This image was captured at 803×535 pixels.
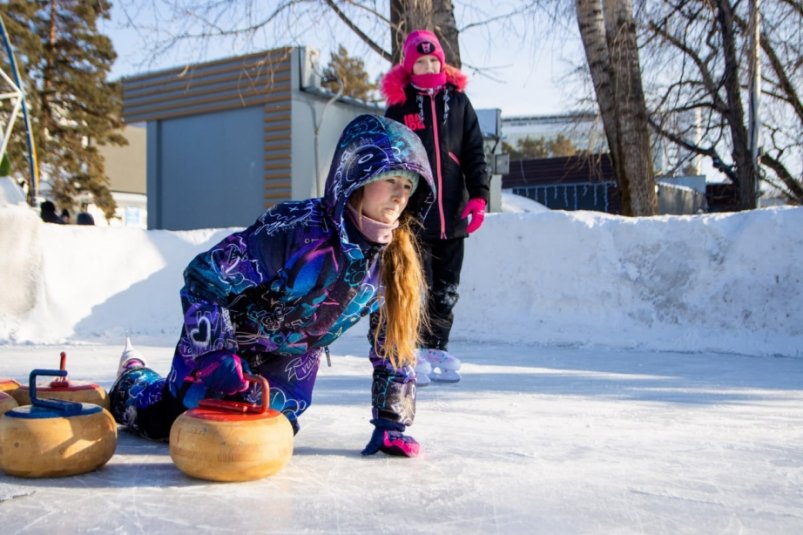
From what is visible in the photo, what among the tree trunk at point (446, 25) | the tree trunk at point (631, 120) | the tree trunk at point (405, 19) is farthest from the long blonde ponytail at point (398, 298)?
the tree trunk at point (446, 25)

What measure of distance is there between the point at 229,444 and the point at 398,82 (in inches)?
90.8

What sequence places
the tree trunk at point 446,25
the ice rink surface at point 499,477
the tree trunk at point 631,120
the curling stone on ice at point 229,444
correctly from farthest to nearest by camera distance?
the tree trunk at point 446,25
the tree trunk at point 631,120
the curling stone on ice at point 229,444
the ice rink surface at point 499,477

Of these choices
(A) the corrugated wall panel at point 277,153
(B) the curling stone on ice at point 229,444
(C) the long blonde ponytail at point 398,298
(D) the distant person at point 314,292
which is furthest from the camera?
(A) the corrugated wall panel at point 277,153

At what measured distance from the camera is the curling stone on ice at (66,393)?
2.11 meters

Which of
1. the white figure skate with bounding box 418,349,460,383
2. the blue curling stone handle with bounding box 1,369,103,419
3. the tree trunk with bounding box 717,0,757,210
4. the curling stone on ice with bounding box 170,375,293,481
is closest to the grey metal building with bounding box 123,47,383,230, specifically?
the tree trunk with bounding box 717,0,757,210

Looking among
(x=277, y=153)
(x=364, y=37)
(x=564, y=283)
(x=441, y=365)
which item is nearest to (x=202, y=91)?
(x=277, y=153)

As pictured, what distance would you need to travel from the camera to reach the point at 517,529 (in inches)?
56.5

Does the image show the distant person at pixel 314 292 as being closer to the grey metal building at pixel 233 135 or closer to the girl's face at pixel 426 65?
the girl's face at pixel 426 65

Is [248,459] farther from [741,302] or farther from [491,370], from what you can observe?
[741,302]

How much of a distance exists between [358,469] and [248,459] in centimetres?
33

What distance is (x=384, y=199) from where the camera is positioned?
193 cm

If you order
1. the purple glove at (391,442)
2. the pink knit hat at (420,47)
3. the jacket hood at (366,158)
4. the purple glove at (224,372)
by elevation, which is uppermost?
the pink knit hat at (420,47)

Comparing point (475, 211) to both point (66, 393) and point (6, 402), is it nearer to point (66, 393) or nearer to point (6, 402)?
point (66, 393)

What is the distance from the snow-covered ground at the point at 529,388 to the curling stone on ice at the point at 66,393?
8.0 inches
